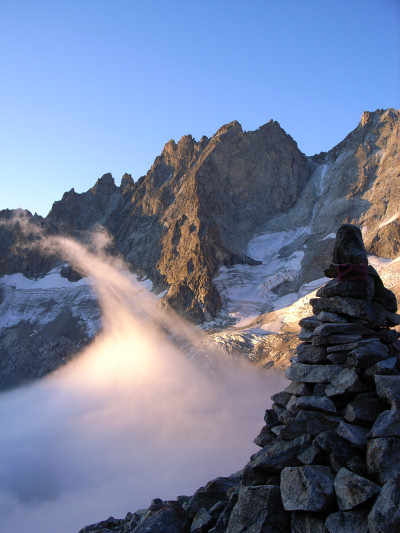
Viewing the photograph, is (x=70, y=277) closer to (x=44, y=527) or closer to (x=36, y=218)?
(x=36, y=218)

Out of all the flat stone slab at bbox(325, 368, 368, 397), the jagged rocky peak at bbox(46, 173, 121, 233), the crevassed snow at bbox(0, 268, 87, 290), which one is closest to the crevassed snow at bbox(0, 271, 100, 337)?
the crevassed snow at bbox(0, 268, 87, 290)

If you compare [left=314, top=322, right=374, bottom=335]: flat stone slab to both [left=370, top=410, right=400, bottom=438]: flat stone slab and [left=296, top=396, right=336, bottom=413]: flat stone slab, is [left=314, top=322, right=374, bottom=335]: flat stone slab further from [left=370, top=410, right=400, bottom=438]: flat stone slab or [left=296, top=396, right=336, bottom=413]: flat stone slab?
[left=370, top=410, right=400, bottom=438]: flat stone slab

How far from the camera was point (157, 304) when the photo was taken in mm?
108938

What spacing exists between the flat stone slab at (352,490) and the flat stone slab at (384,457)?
32 centimetres

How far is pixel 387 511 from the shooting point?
709 cm

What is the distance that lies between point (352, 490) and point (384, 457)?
0.86 meters

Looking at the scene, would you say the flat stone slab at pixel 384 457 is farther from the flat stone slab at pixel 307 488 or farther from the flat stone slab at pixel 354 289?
the flat stone slab at pixel 354 289

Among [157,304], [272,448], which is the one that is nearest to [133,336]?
[157,304]

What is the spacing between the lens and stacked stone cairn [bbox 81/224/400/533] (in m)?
8.01

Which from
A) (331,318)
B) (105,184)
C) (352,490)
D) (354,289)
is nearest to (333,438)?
(352,490)

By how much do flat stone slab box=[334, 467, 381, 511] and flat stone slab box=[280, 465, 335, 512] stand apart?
252 mm

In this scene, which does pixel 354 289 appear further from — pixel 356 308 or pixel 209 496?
pixel 209 496

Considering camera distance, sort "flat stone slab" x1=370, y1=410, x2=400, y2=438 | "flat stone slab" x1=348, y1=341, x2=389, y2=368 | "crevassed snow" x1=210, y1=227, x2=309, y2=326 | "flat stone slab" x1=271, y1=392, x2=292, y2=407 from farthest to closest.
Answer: "crevassed snow" x1=210, y1=227, x2=309, y2=326 < "flat stone slab" x1=271, y1=392, x2=292, y2=407 < "flat stone slab" x1=348, y1=341, x2=389, y2=368 < "flat stone slab" x1=370, y1=410, x2=400, y2=438

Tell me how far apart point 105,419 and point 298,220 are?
7268 cm
